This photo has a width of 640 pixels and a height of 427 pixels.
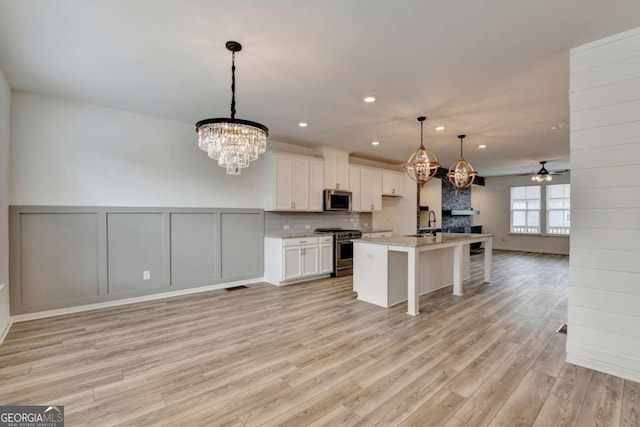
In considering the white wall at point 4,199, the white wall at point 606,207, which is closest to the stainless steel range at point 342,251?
the white wall at point 606,207

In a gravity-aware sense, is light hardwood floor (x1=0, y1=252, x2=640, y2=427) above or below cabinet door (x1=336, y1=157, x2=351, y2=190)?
below

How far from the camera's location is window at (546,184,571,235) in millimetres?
9164

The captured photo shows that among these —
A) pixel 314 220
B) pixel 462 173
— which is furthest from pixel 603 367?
pixel 314 220

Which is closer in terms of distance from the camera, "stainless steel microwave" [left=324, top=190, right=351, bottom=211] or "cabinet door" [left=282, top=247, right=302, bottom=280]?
"cabinet door" [left=282, top=247, right=302, bottom=280]

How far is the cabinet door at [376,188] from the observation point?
22.5ft

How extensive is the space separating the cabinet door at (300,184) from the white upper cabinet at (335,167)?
1.60 ft

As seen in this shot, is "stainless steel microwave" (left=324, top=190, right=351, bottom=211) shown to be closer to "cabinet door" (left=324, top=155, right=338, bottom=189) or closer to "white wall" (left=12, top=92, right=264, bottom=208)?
"cabinet door" (left=324, top=155, right=338, bottom=189)

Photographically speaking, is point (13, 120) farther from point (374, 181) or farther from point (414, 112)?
point (374, 181)

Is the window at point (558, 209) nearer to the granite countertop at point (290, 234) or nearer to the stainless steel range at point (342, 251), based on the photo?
the stainless steel range at point (342, 251)

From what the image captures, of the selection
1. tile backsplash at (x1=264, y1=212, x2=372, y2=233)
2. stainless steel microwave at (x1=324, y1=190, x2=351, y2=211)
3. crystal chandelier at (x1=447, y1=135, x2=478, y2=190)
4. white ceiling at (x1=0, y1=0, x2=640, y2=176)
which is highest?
white ceiling at (x1=0, y1=0, x2=640, y2=176)

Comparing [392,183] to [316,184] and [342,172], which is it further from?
[316,184]

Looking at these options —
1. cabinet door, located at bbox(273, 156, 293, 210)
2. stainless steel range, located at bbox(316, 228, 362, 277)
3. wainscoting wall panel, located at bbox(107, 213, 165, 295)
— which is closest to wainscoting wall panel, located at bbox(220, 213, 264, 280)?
cabinet door, located at bbox(273, 156, 293, 210)

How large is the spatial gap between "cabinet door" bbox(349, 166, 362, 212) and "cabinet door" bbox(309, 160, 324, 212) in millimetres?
861

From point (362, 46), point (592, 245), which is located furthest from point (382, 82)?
point (592, 245)
